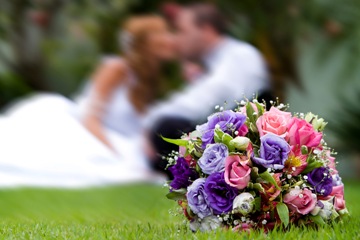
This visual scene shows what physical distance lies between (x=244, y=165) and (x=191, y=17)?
7515 mm

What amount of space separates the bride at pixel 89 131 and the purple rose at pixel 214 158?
5723 mm

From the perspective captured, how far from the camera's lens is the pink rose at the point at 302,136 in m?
3.11

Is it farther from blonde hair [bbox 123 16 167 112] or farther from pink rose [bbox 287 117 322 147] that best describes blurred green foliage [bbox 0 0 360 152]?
pink rose [bbox 287 117 322 147]

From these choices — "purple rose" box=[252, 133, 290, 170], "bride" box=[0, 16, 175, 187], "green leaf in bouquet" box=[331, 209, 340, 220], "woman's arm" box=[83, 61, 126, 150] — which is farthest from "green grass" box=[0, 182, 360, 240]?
"woman's arm" box=[83, 61, 126, 150]

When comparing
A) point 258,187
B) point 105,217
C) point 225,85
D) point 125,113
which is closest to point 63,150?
point 125,113

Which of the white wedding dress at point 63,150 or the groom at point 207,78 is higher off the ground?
the groom at point 207,78

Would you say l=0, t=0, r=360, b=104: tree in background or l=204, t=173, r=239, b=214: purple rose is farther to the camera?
l=0, t=0, r=360, b=104: tree in background

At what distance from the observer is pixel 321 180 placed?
3115 millimetres

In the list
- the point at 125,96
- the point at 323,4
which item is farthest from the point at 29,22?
the point at 323,4

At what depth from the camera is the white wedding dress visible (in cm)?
Result: 904

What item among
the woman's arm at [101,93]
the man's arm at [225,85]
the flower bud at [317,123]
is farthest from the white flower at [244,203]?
the woman's arm at [101,93]

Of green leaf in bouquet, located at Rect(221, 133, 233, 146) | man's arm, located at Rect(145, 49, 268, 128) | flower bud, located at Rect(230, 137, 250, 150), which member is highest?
man's arm, located at Rect(145, 49, 268, 128)

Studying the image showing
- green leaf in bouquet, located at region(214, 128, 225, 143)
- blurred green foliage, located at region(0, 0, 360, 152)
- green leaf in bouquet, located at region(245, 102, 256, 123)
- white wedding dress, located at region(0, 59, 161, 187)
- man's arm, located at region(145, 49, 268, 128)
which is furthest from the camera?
blurred green foliage, located at region(0, 0, 360, 152)

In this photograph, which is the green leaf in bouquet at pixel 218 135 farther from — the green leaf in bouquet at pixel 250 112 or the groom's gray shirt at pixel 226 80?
the groom's gray shirt at pixel 226 80
